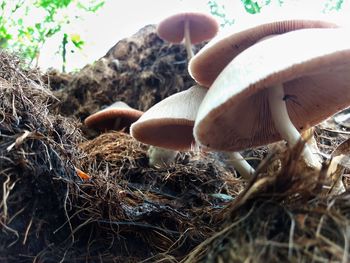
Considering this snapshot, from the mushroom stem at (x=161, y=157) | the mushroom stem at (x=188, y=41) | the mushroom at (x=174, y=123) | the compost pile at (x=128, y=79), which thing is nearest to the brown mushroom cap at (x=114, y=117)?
the compost pile at (x=128, y=79)

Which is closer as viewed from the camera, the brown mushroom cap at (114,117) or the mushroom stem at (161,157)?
the mushroom stem at (161,157)

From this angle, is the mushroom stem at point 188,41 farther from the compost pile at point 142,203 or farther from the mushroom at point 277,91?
the mushroom at point 277,91

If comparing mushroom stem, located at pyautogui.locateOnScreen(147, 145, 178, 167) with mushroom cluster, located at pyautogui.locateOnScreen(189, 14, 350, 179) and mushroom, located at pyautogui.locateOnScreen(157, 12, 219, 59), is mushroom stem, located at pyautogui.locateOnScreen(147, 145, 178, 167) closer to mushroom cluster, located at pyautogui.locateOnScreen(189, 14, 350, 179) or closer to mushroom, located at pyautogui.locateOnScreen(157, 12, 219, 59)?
mushroom cluster, located at pyautogui.locateOnScreen(189, 14, 350, 179)

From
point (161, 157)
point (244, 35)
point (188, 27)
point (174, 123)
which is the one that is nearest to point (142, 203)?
point (174, 123)

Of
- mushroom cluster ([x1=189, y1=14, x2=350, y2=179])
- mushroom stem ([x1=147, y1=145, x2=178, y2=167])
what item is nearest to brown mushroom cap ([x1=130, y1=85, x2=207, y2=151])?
mushroom cluster ([x1=189, y1=14, x2=350, y2=179])

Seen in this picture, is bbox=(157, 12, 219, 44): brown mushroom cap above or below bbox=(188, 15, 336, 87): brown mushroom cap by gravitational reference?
below

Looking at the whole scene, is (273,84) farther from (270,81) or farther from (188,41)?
(188,41)
